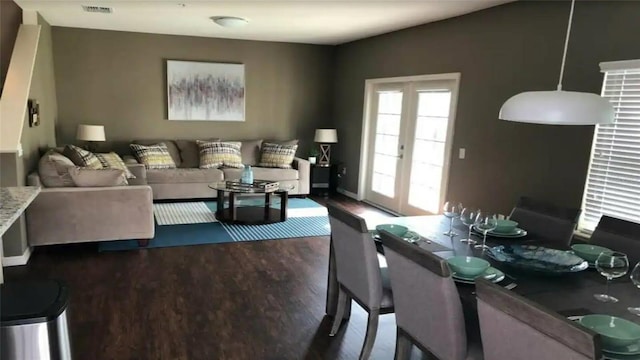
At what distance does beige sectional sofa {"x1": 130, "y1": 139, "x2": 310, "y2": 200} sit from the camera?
21.0ft

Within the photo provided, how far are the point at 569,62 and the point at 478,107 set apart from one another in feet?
3.68

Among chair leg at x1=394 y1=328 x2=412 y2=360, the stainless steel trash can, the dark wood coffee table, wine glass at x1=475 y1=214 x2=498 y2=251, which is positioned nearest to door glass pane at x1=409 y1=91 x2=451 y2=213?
the dark wood coffee table

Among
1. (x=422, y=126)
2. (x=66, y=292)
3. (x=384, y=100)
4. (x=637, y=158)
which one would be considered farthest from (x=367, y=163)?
(x=66, y=292)

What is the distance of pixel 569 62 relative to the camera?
3656mm

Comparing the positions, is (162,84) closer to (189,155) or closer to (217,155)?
(189,155)

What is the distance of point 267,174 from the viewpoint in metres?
6.94

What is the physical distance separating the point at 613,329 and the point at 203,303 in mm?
2670

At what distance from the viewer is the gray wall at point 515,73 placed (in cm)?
347

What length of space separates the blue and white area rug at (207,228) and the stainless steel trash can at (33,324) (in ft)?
9.00

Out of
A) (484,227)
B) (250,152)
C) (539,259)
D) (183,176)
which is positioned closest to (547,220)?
(484,227)

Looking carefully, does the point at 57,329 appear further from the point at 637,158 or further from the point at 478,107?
the point at 478,107

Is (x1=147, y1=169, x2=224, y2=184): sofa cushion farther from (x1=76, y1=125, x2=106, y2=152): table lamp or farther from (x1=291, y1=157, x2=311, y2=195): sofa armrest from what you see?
(x1=291, y1=157, x2=311, y2=195): sofa armrest

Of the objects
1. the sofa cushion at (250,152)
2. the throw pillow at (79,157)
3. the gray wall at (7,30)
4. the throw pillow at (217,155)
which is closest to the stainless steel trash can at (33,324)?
the gray wall at (7,30)

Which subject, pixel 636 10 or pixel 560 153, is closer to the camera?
pixel 636 10
